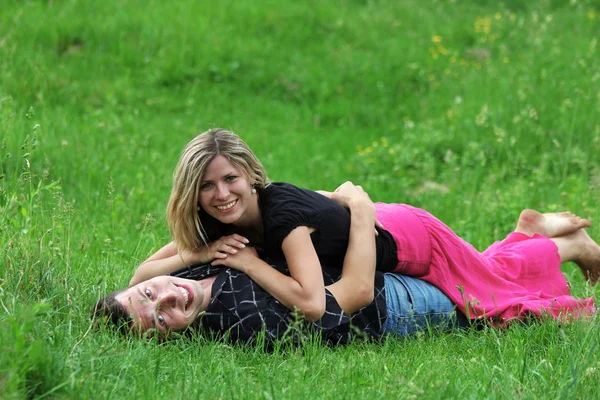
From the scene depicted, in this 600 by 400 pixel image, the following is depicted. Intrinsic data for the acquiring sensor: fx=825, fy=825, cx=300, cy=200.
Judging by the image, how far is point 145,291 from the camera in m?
4.06

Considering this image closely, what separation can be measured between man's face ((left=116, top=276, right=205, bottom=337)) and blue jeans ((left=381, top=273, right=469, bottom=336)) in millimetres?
1069

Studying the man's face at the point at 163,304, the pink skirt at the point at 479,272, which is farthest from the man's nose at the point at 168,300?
the pink skirt at the point at 479,272

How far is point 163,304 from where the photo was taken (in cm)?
403

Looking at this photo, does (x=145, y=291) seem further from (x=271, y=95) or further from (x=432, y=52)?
(x=432, y=52)

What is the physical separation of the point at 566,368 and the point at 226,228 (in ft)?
6.32

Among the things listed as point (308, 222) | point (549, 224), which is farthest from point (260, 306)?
point (549, 224)

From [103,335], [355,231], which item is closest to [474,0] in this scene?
[355,231]

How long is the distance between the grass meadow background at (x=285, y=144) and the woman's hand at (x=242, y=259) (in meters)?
0.44

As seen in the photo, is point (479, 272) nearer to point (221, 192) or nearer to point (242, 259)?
point (242, 259)

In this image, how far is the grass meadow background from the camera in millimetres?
3387

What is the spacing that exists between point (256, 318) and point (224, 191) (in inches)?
25.9

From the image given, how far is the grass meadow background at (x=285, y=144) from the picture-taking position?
339cm

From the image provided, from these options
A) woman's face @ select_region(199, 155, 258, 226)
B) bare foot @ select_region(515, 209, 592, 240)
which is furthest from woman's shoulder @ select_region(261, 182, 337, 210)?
bare foot @ select_region(515, 209, 592, 240)

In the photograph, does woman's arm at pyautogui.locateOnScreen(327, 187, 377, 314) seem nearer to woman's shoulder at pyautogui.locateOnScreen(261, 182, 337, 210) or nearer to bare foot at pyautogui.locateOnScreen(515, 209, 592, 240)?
woman's shoulder at pyautogui.locateOnScreen(261, 182, 337, 210)
